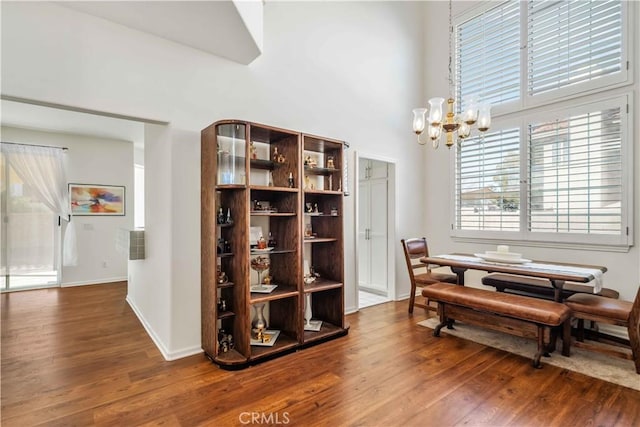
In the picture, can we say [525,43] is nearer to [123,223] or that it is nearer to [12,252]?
[123,223]

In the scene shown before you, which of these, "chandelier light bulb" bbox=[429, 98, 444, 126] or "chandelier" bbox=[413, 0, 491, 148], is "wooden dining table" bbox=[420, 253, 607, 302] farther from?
"chandelier light bulb" bbox=[429, 98, 444, 126]

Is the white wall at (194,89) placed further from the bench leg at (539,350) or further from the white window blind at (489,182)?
the bench leg at (539,350)

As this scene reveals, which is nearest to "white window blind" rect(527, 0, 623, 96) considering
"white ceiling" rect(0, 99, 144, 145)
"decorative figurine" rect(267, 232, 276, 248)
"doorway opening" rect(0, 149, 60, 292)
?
"decorative figurine" rect(267, 232, 276, 248)

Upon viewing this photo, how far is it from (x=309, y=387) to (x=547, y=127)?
14.5 ft

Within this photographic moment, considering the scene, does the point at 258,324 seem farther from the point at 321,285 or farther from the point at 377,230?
the point at 377,230

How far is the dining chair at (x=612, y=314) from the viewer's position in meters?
2.59

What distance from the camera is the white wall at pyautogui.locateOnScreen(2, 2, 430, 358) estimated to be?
231 cm

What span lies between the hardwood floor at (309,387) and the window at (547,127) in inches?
82.8

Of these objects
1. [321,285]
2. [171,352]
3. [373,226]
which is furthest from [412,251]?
[171,352]

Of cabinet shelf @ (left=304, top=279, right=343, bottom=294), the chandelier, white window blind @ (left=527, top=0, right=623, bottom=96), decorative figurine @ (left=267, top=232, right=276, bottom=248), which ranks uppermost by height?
white window blind @ (left=527, top=0, right=623, bottom=96)

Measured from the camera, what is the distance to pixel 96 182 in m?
6.20

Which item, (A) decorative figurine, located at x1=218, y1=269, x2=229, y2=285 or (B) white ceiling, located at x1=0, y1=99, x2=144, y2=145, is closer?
(A) decorative figurine, located at x1=218, y1=269, x2=229, y2=285

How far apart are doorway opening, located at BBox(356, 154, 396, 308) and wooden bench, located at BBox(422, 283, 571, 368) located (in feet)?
4.69

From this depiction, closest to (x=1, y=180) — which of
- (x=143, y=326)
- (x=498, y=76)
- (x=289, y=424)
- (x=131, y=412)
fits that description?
(x=143, y=326)
